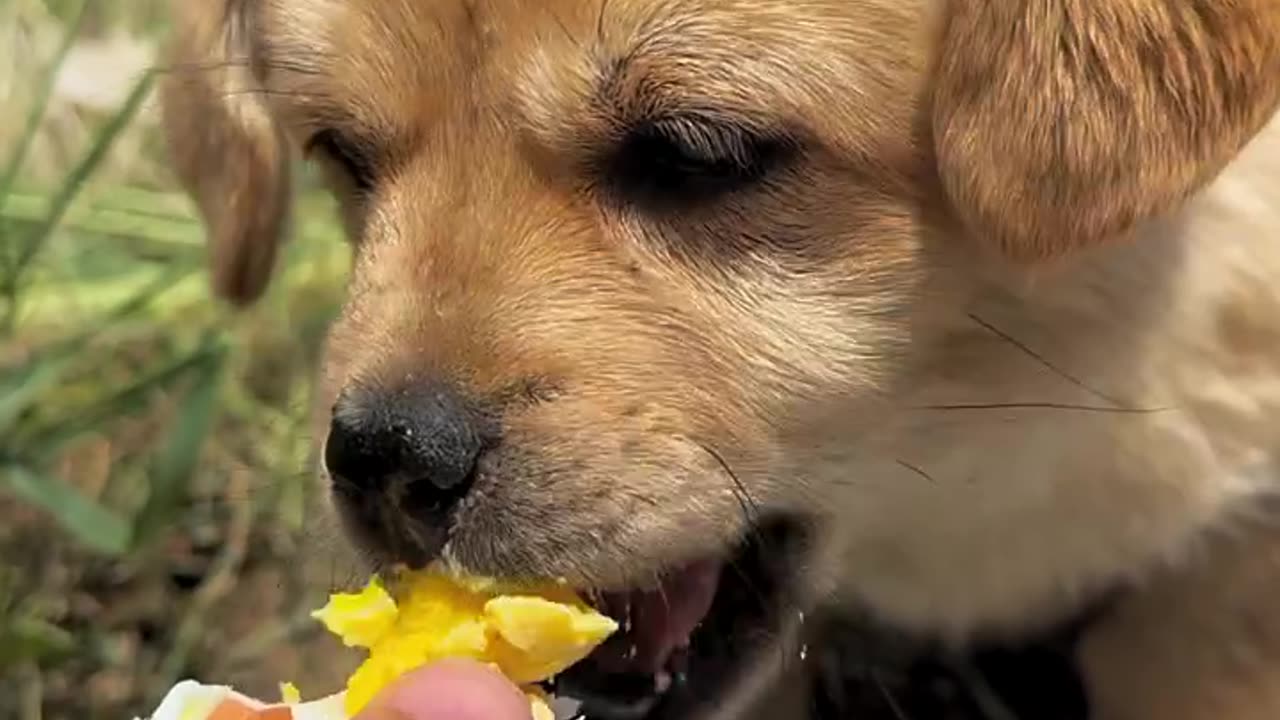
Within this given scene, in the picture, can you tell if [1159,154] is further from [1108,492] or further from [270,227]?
[270,227]

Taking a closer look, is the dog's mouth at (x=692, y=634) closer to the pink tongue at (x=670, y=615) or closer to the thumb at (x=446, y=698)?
the pink tongue at (x=670, y=615)

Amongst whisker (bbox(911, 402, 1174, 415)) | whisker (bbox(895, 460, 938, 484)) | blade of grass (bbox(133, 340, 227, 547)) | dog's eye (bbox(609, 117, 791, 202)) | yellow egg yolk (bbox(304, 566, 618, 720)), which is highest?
dog's eye (bbox(609, 117, 791, 202))

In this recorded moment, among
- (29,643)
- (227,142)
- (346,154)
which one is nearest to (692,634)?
(346,154)

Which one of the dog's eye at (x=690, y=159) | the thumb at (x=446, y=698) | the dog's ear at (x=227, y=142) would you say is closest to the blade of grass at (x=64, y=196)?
the dog's ear at (x=227, y=142)

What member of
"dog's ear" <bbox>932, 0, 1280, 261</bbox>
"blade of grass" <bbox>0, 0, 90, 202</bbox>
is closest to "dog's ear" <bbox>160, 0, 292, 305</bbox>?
"blade of grass" <bbox>0, 0, 90, 202</bbox>

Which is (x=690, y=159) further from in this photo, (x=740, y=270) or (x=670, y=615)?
(x=670, y=615)

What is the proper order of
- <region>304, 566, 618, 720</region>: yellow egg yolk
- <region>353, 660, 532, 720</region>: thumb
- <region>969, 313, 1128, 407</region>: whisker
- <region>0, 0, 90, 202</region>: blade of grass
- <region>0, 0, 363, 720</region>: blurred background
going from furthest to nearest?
1. <region>0, 0, 90, 202</region>: blade of grass
2. <region>0, 0, 363, 720</region>: blurred background
3. <region>969, 313, 1128, 407</region>: whisker
4. <region>304, 566, 618, 720</region>: yellow egg yolk
5. <region>353, 660, 532, 720</region>: thumb

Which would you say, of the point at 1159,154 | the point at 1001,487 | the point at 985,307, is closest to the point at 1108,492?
the point at 1001,487

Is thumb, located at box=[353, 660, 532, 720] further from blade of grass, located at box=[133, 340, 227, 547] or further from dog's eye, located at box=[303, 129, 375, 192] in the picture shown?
blade of grass, located at box=[133, 340, 227, 547]
